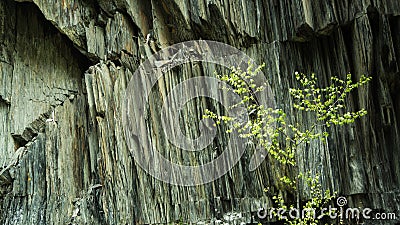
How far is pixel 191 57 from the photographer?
9.73 meters

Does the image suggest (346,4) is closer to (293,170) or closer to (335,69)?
(335,69)

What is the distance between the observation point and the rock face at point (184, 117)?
8.55 m

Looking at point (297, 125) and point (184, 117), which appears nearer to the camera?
point (297, 125)

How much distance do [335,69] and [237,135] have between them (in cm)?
240

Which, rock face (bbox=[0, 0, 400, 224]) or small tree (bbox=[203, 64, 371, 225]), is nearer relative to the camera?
small tree (bbox=[203, 64, 371, 225])

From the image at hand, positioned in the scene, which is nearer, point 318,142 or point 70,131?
point 318,142

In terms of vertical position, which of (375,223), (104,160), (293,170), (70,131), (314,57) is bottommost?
(375,223)

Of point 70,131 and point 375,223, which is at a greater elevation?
point 70,131

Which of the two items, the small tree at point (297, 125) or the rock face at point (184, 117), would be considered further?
the rock face at point (184, 117)

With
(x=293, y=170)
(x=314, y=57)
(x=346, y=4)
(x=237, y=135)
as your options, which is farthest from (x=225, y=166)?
(x=346, y=4)

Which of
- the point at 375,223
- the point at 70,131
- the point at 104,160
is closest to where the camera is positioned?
the point at 375,223

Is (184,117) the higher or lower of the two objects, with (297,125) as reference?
higher

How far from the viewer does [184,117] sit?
958 cm

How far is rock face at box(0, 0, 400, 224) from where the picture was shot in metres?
8.55
